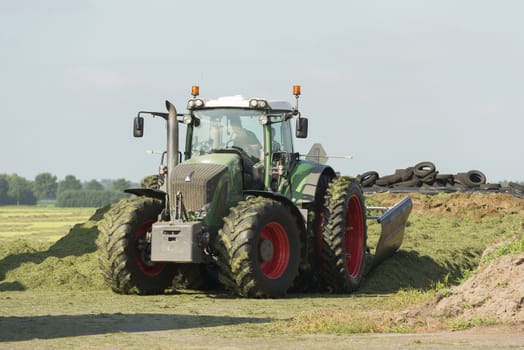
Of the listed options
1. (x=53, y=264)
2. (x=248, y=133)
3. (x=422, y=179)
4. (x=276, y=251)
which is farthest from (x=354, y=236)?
(x=422, y=179)

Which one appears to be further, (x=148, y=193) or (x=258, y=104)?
(x=258, y=104)

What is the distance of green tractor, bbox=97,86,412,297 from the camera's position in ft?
48.7

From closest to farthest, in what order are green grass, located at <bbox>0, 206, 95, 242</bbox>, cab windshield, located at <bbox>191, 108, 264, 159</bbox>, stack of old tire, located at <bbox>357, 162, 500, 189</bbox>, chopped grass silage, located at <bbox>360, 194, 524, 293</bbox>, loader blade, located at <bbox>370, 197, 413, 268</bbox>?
cab windshield, located at <bbox>191, 108, 264, 159</bbox> < loader blade, located at <bbox>370, 197, 413, 268</bbox> < chopped grass silage, located at <bbox>360, 194, 524, 293</bbox> < stack of old tire, located at <bbox>357, 162, 500, 189</bbox> < green grass, located at <bbox>0, 206, 95, 242</bbox>

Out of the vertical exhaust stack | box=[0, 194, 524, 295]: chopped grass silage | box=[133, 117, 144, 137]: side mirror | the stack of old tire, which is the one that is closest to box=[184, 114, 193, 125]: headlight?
the vertical exhaust stack

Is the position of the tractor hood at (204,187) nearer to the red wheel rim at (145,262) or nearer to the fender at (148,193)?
the fender at (148,193)

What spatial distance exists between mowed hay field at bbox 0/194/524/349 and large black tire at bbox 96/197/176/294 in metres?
0.34

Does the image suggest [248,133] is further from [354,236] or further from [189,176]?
[354,236]

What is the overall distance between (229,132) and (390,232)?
3.85 m

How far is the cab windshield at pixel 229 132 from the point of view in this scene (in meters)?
16.4

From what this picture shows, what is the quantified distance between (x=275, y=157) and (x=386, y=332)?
18.6ft

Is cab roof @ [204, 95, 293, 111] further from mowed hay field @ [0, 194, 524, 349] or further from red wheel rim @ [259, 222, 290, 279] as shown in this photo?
mowed hay field @ [0, 194, 524, 349]

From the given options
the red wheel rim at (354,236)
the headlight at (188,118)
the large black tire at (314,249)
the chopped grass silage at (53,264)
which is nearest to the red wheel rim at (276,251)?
the large black tire at (314,249)

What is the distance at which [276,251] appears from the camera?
15703mm

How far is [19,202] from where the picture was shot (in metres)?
77.3
